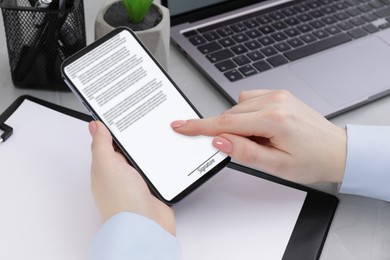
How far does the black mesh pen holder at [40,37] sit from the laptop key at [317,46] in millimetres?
262

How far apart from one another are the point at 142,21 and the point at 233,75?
13cm

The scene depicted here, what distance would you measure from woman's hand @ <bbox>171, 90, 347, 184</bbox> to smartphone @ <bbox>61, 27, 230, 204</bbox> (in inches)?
0.5

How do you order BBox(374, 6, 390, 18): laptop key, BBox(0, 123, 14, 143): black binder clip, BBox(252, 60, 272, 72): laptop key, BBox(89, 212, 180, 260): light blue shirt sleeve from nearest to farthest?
BBox(89, 212, 180, 260): light blue shirt sleeve, BBox(0, 123, 14, 143): black binder clip, BBox(252, 60, 272, 72): laptop key, BBox(374, 6, 390, 18): laptop key

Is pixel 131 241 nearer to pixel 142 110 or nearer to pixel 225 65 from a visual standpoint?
pixel 142 110

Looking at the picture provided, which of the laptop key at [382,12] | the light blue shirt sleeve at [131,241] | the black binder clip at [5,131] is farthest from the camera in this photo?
the laptop key at [382,12]

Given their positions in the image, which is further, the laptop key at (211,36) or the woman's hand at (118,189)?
the laptop key at (211,36)

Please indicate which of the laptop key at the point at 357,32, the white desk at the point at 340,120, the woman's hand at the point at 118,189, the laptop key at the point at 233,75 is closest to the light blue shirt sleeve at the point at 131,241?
the woman's hand at the point at 118,189

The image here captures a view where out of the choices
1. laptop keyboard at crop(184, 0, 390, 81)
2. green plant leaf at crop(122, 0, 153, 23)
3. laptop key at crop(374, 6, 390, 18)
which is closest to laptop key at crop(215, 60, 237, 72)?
laptop keyboard at crop(184, 0, 390, 81)

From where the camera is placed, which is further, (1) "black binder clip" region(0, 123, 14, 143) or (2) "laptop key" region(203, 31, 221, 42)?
(2) "laptop key" region(203, 31, 221, 42)

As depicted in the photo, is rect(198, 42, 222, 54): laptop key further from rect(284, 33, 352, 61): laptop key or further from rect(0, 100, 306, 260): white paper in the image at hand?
rect(0, 100, 306, 260): white paper

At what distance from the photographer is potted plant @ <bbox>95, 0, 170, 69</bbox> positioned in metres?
0.64

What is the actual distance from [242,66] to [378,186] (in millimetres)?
228

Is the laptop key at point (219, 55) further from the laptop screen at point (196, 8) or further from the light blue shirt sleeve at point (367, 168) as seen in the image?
the light blue shirt sleeve at point (367, 168)

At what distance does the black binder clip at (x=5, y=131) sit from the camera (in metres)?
0.63
